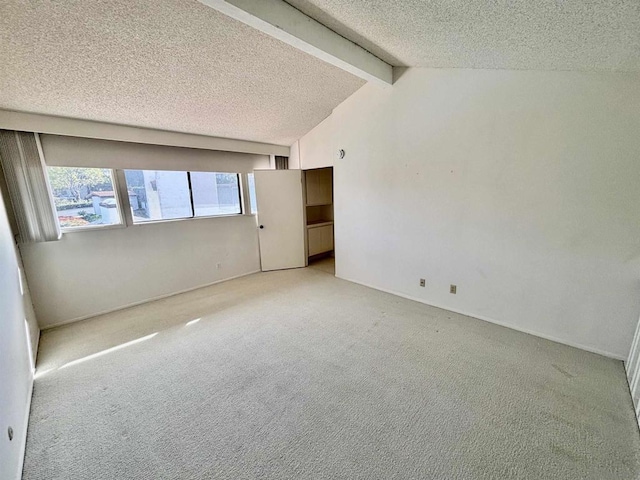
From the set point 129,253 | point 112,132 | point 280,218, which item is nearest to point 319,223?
point 280,218

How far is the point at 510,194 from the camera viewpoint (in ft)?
8.49

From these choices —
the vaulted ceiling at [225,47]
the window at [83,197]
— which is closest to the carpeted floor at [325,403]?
the window at [83,197]

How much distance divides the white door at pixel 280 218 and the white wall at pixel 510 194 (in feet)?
4.80

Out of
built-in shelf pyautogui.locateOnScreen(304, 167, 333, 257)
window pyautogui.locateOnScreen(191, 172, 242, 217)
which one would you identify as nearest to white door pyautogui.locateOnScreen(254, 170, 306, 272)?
built-in shelf pyautogui.locateOnScreen(304, 167, 333, 257)

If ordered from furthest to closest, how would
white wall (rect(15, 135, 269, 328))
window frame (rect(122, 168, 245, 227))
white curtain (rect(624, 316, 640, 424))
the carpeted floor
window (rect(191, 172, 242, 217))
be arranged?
window (rect(191, 172, 242, 217))
window frame (rect(122, 168, 245, 227))
white wall (rect(15, 135, 269, 328))
white curtain (rect(624, 316, 640, 424))
the carpeted floor

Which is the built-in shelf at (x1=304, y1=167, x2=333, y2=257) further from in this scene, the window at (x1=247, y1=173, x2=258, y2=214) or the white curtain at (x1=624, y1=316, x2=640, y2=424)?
the white curtain at (x1=624, y1=316, x2=640, y2=424)

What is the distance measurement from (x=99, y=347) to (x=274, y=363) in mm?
1810

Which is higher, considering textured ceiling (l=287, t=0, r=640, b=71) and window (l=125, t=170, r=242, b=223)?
textured ceiling (l=287, t=0, r=640, b=71)

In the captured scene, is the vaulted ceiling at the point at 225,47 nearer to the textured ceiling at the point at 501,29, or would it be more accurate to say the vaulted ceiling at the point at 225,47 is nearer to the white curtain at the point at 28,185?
the textured ceiling at the point at 501,29

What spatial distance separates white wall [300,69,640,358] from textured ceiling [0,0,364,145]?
1.10 metres

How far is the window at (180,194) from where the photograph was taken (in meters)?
3.50

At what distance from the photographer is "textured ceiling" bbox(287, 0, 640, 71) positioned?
1463mm

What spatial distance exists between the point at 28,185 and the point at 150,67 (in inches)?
72.0

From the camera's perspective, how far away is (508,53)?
2.10m
